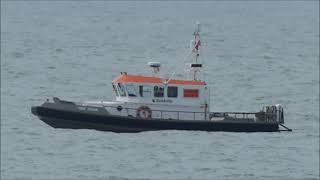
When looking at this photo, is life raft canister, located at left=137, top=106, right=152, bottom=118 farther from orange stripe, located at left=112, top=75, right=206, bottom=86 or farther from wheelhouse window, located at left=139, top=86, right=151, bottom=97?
orange stripe, located at left=112, top=75, right=206, bottom=86

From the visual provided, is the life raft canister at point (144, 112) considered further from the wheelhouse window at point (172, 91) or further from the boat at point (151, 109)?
the wheelhouse window at point (172, 91)

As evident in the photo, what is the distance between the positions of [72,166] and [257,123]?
12.1m

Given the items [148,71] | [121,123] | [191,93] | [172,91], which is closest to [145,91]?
[172,91]

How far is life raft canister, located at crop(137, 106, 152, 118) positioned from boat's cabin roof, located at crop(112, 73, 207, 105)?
0.41 m

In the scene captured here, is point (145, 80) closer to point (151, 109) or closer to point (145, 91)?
point (145, 91)

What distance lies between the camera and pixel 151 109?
284 feet

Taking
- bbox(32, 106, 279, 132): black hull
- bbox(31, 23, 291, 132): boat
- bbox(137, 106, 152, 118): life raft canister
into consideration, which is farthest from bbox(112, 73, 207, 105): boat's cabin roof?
bbox(32, 106, 279, 132): black hull

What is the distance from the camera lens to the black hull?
3339 inches

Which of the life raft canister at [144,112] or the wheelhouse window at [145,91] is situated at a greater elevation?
the wheelhouse window at [145,91]

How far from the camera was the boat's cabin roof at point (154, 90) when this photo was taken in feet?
283

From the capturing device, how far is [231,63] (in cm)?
13988

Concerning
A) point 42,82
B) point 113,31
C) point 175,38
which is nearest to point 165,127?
point 42,82

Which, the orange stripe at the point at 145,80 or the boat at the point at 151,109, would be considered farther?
the orange stripe at the point at 145,80

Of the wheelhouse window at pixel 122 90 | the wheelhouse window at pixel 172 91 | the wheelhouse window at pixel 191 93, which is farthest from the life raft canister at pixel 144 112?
the wheelhouse window at pixel 191 93
